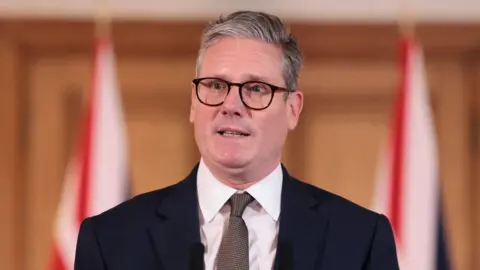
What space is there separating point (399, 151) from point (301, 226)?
1.25 metres

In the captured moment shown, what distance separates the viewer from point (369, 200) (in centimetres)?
243

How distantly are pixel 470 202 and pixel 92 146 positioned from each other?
1.21 m

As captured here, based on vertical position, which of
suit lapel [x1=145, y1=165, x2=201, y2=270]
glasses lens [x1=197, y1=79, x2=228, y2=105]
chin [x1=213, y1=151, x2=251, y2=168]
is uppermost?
glasses lens [x1=197, y1=79, x2=228, y2=105]

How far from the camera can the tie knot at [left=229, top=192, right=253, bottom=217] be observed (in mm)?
1108

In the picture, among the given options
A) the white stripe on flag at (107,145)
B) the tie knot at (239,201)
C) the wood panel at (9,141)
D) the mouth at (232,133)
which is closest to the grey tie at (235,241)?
the tie knot at (239,201)

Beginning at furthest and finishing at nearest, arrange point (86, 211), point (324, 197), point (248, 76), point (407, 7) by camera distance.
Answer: point (407, 7)
point (86, 211)
point (324, 197)
point (248, 76)

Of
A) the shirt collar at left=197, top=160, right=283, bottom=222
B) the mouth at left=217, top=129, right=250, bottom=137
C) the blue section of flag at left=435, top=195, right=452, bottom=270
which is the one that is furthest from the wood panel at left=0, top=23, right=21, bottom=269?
the mouth at left=217, top=129, right=250, bottom=137

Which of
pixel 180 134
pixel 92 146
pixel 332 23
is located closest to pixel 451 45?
pixel 332 23

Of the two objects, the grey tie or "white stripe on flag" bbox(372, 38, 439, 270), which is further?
"white stripe on flag" bbox(372, 38, 439, 270)

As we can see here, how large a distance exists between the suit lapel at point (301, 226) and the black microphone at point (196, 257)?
0.34 feet

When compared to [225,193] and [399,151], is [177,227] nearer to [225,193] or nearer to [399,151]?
[225,193]

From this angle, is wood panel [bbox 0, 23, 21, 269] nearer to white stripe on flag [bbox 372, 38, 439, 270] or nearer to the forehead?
white stripe on flag [bbox 372, 38, 439, 270]

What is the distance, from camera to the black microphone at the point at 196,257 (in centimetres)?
104

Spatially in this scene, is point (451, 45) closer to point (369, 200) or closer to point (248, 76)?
point (369, 200)
